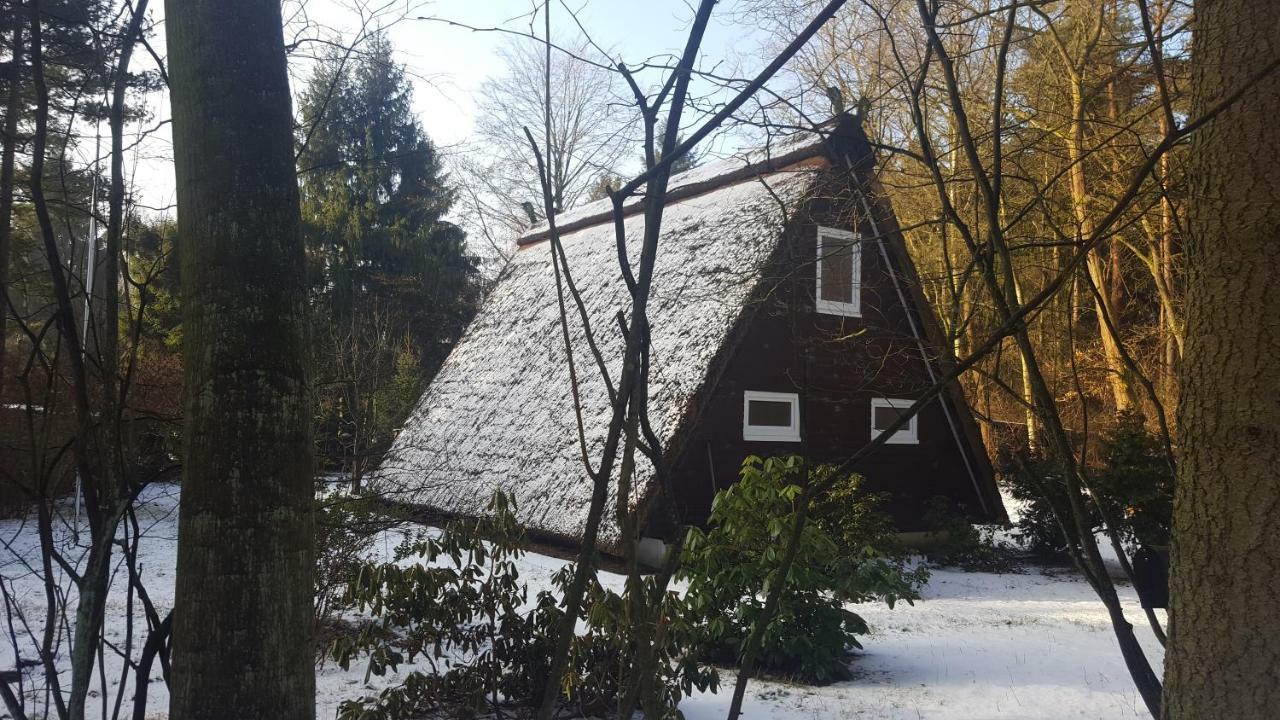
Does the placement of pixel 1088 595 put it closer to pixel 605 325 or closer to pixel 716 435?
pixel 716 435

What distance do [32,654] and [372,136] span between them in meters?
19.0

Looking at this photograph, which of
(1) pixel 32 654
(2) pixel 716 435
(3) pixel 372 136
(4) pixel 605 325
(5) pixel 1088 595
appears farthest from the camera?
(3) pixel 372 136

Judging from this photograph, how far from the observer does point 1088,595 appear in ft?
25.3

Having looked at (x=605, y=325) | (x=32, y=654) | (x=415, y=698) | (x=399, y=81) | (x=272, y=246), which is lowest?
(x=32, y=654)

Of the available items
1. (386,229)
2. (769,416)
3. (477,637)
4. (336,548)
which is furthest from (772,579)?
(386,229)

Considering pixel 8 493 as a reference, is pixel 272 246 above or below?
above

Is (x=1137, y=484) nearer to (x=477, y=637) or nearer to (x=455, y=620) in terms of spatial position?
(x=477, y=637)

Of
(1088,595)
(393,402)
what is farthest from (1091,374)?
(393,402)

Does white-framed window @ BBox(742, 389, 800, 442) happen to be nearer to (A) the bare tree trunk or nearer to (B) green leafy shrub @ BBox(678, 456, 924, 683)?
(B) green leafy shrub @ BBox(678, 456, 924, 683)

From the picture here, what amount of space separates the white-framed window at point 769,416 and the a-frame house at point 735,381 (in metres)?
0.01

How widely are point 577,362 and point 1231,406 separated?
869 cm

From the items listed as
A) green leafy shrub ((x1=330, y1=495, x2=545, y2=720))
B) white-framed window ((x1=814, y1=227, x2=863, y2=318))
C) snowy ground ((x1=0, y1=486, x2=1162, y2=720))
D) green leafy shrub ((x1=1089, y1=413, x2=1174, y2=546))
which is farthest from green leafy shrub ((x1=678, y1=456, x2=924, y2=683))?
white-framed window ((x1=814, y1=227, x2=863, y2=318))

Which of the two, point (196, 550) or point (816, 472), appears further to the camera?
point (816, 472)

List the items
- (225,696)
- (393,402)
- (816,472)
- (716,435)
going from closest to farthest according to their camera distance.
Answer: (225,696)
(816,472)
(716,435)
(393,402)
